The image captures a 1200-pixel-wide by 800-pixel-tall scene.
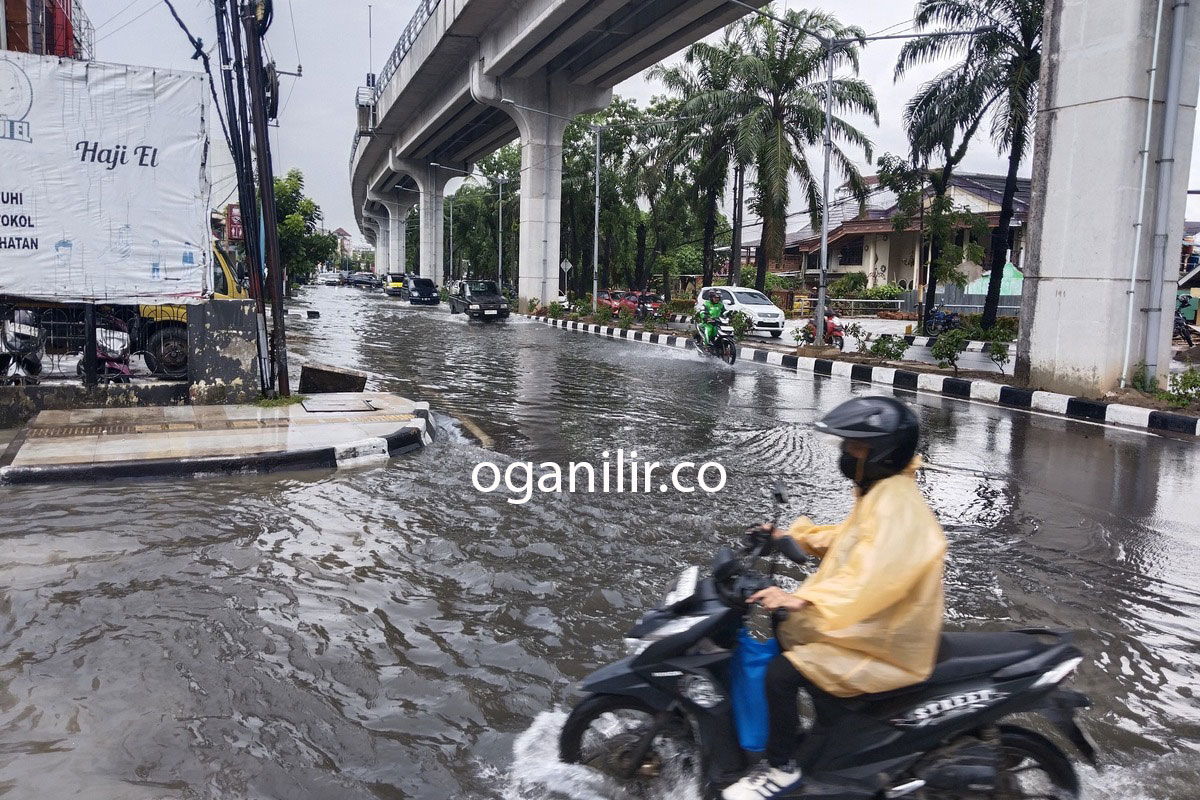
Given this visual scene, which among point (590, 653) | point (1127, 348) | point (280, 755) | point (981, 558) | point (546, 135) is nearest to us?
point (280, 755)

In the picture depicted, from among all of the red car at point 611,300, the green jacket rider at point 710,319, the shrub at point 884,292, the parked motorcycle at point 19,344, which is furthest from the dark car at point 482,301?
the parked motorcycle at point 19,344

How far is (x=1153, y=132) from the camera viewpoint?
11430 mm

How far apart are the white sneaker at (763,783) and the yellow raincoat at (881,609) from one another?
30 centimetres

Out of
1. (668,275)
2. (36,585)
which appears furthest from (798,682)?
(668,275)

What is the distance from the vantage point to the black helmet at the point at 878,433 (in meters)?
2.54

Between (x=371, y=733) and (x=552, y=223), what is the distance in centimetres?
3453

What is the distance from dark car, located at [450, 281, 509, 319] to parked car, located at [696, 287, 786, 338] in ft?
30.7

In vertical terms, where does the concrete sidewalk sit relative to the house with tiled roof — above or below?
below

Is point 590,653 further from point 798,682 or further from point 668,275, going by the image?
point 668,275

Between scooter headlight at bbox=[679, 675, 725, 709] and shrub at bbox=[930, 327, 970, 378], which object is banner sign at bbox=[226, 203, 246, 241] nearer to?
shrub at bbox=[930, 327, 970, 378]

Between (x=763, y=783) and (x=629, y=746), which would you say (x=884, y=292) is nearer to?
(x=629, y=746)

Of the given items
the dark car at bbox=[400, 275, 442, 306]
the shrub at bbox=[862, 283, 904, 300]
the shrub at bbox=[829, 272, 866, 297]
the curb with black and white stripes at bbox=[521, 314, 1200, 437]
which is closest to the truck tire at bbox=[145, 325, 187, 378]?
the curb with black and white stripes at bbox=[521, 314, 1200, 437]

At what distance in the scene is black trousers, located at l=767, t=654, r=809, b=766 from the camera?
2.58 metres

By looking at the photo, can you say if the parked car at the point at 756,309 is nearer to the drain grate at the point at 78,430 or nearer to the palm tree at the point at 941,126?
the palm tree at the point at 941,126
